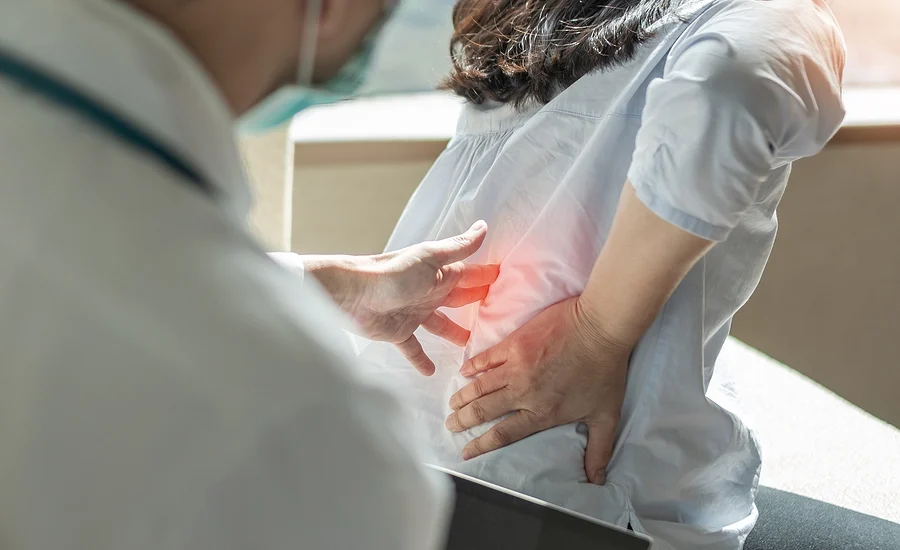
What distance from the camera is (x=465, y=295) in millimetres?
753

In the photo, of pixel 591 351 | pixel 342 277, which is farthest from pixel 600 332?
pixel 342 277

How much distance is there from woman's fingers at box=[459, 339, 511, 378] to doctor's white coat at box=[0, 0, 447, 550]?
1.33 feet

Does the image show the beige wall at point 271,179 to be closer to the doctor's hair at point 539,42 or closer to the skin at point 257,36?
the doctor's hair at point 539,42

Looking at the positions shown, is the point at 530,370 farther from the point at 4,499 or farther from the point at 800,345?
the point at 800,345

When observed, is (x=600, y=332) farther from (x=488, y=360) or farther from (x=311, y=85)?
(x=311, y=85)

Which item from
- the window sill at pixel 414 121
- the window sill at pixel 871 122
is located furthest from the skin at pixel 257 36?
the window sill at pixel 871 122

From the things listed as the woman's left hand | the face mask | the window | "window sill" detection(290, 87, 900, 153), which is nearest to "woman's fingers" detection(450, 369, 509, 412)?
the woman's left hand

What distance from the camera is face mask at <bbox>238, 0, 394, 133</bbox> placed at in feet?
1.20

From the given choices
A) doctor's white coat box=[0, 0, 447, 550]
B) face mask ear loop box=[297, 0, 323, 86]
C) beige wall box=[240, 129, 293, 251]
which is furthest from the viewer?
beige wall box=[240, 129, 293, 251]

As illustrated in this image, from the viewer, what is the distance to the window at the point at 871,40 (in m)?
1.52

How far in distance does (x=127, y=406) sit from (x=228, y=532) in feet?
0.17

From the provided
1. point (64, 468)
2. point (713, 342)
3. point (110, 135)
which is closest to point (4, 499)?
point (64, 468)

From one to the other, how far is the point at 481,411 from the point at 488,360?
0.15 feet

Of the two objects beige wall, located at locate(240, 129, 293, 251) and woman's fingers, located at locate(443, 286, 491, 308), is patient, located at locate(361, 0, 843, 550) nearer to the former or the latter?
woman's fingers, located at locate(443, 286, 491, 308)
